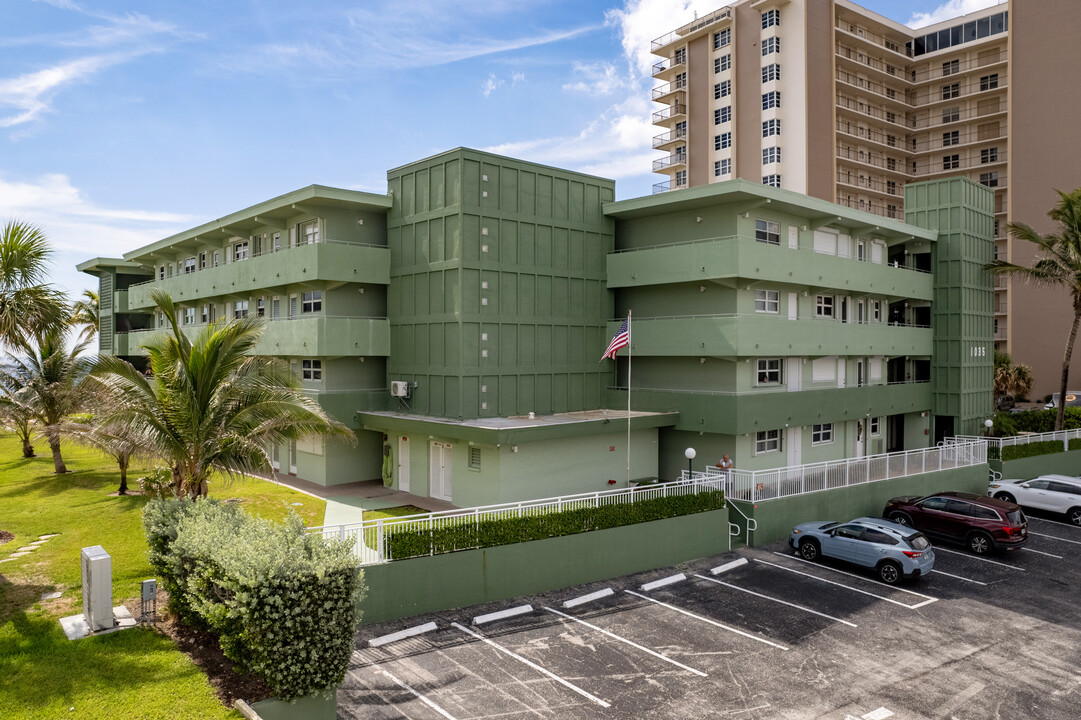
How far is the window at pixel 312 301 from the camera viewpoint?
29.7 metres

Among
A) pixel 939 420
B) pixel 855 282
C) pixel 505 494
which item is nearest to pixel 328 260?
pixel 505 494

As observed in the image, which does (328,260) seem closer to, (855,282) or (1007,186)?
(855,282)

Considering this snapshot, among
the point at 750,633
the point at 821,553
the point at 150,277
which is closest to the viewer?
the point at 750,633

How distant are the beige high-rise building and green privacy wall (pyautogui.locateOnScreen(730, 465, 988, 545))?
35.0m

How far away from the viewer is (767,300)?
29109mm

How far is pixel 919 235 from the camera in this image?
35812 mm

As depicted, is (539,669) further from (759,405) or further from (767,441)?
(767,441)

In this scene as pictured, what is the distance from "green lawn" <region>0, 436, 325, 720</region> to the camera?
34.6ft

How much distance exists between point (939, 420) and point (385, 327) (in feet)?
97.7

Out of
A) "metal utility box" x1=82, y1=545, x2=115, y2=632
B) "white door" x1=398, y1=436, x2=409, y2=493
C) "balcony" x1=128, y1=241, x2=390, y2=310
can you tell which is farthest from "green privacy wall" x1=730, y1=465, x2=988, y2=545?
"metal utility box" x1=82, y1=545, x2=115, y2=632

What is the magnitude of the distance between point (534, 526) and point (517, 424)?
6.74m

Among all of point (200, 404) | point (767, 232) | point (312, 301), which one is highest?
point (767, 232)

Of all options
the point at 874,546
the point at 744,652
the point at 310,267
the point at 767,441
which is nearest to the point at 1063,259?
the point at 767,441

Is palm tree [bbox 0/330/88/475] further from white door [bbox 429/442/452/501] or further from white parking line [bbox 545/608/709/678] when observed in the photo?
white parking line [bbox 545/608/709/678]
